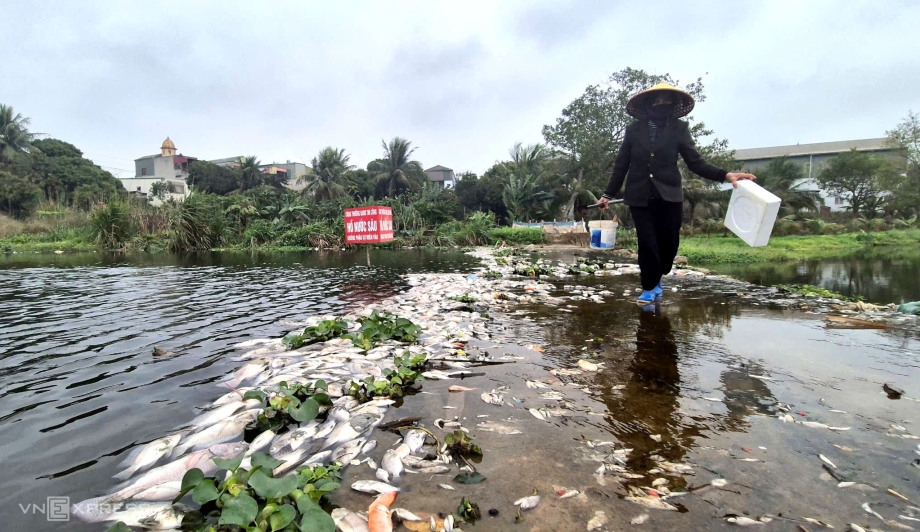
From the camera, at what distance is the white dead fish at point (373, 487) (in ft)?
5.37

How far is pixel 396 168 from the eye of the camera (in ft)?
148

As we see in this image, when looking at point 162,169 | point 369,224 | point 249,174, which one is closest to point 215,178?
point 249,174

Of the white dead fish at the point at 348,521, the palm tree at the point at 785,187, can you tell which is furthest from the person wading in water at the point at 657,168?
the palm tree at the point at 785,187

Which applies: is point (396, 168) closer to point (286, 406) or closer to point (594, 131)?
point (594, 131)

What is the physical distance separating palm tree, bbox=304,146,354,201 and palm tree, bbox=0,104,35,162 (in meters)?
33.0

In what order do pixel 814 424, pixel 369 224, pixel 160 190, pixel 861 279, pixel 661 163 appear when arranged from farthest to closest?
pixel 160 190 → pixel 369 224 → pixel 861 279 → pixel 661 163 → pixel 814 424

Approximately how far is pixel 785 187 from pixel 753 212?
36.8 m

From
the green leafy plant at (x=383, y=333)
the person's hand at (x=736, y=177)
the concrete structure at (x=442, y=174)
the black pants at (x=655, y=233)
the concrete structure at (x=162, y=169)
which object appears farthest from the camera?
the concrete structure at (x=442, y=174)

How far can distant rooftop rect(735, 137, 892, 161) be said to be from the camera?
4966 cm

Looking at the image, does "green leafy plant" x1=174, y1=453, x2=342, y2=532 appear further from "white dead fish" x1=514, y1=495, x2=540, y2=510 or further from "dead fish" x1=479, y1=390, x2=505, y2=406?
"dead fish" x1=479, y1=390, x2=505, y2=406

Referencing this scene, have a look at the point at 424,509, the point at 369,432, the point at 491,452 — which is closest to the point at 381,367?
the point at 369,432

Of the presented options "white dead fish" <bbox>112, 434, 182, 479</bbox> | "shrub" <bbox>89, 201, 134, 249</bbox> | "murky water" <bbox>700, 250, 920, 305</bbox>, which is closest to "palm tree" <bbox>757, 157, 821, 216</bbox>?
"murky water" <bbox>700, 250, 920, 305</bbox>

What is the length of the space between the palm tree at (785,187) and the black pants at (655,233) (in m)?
31.3

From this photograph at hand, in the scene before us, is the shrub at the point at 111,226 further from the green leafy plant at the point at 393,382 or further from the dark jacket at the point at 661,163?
the dark jacket at the point at 661,163
